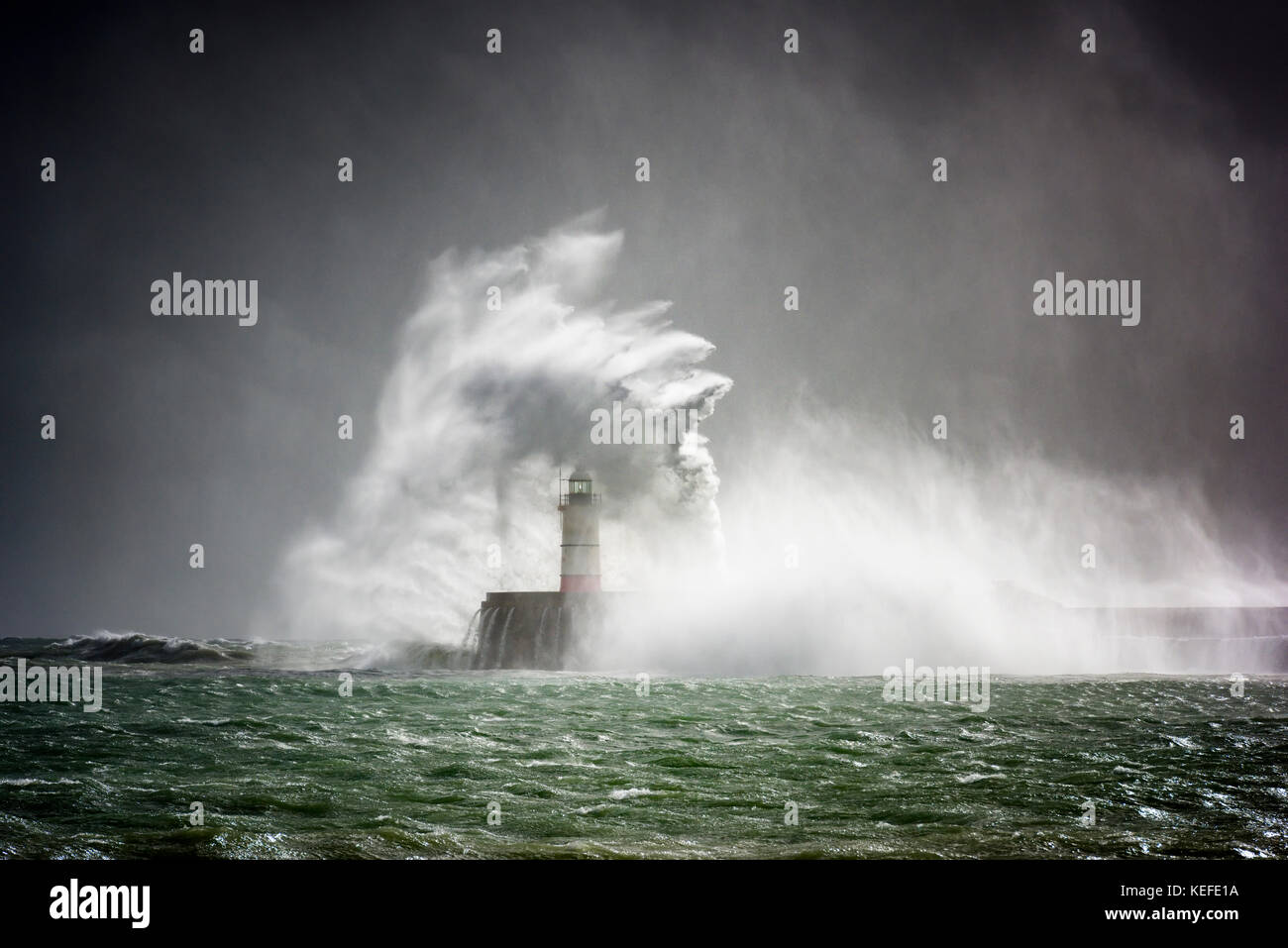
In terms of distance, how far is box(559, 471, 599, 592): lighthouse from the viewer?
47.7m

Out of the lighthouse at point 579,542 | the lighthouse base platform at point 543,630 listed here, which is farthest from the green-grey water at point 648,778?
the lighthouse at point 579,542

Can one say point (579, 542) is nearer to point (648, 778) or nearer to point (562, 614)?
point (562, 614)

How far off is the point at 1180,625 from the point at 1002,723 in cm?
4003

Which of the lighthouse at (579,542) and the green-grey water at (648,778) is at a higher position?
the lighthouse at (579,542)

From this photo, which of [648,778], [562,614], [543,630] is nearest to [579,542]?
[562,614]

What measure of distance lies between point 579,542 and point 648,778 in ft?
108

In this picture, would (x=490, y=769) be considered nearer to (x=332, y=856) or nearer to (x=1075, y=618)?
(x=332, y=856)

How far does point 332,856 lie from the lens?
33.8 feet

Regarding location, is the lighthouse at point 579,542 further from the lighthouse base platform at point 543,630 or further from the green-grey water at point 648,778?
the green-grey water at point 648,778

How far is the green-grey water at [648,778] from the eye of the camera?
11.1 metres

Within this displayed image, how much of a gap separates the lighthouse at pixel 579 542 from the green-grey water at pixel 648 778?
18662 millimetres

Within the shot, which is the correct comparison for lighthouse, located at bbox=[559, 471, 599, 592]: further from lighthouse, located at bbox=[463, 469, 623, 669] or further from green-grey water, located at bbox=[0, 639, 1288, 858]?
green-grey water, located at bbox=[0, 639, 1288, 858]
